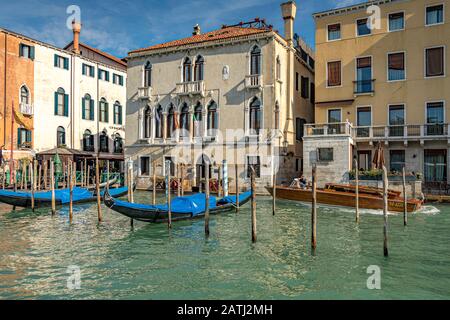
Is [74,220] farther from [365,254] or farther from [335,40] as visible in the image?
[335,40]

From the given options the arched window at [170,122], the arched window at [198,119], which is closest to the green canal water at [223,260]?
the arched window at [198,119]

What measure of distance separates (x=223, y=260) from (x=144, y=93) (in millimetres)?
16377

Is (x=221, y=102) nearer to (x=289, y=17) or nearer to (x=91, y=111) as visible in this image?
(x=289, y=17)

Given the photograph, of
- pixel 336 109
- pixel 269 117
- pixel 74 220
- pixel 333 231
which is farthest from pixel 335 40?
pixel 74 220

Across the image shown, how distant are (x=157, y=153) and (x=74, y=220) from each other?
9.74 m

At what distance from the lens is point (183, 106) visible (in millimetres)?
21547

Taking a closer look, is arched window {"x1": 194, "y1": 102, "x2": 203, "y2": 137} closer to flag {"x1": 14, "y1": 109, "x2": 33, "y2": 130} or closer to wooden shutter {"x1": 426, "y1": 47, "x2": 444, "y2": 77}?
flag {"x1": 14, "y1": 109, "x2": 33, "y2": 130}

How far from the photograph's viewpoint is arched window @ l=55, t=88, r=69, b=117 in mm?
24453

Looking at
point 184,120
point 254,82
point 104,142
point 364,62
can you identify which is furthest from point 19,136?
point 364,62

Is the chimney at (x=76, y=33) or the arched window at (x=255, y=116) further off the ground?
the chimney at (x=76, y=33)

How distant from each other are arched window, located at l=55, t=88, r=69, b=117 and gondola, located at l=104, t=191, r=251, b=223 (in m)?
15.5

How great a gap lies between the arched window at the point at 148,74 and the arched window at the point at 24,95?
22.3ft

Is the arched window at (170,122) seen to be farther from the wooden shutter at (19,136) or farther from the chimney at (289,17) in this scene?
the wooden shutter at (19,136)

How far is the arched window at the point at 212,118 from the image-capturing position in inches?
812
